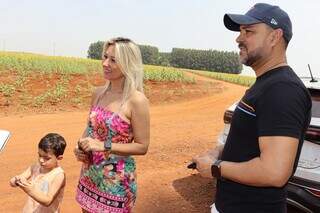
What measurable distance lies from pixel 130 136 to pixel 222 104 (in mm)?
13161

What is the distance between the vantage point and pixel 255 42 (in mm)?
2182

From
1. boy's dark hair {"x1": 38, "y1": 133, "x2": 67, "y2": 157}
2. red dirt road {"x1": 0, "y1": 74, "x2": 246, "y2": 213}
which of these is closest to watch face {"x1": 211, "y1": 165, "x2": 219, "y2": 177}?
boy's dark hair {"x1": 38, "y1": 133, "x2": 67, "y2": 157}

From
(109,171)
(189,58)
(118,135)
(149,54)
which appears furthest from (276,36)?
(149,54)

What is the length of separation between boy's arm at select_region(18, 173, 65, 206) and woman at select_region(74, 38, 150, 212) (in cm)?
27

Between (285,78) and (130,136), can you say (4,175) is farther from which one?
(285,78)

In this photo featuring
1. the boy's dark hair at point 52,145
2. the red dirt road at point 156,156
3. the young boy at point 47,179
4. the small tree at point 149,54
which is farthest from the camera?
the small tree at point 149,54

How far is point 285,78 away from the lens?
206 cm

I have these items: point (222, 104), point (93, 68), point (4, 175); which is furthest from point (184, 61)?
point (4, 175)

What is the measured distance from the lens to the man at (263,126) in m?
1.98

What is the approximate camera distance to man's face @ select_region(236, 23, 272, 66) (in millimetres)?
2174

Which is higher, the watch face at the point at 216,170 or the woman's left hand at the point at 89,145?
the watch face at the point at 216,170

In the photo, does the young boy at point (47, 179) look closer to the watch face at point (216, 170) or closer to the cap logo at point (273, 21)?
the watch face at point (216, 170)

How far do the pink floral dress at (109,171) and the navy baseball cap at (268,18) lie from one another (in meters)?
1.23

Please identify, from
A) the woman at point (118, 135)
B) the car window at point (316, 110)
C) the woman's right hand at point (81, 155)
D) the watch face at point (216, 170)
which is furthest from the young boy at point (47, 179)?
the car window at point (316, 110)
